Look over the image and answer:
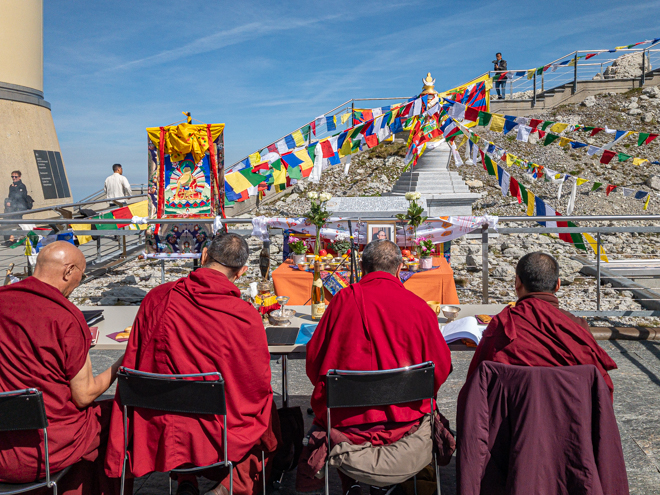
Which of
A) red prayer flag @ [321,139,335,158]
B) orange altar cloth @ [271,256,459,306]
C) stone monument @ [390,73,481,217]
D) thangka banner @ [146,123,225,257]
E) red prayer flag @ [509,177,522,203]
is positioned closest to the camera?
orange altar cloth @ [271,256,459,306]

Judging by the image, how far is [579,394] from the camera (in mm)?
1929

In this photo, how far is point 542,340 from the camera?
2.03 m

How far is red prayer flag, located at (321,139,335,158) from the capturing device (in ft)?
26.9

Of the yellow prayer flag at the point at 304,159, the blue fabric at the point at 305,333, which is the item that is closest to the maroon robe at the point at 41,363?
the blue fabric at the point at 305,333

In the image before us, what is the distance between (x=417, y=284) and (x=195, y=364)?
11.7ft

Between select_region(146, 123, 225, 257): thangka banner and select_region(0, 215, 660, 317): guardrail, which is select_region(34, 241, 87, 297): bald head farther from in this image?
select_region(146, 123, 225, 257): thangka banner

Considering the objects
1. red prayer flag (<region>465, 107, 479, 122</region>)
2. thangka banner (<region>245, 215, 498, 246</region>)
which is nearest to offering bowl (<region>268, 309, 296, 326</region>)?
thangka banner (<region>245, 215, 498, 246</region>)

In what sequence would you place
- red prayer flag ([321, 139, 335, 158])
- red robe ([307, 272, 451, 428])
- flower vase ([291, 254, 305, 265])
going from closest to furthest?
red robe ([307, 272, 451, 428]), flower vase ([291, 254, 305, 265]), red prayer flag ([321, 139, 335, 158])

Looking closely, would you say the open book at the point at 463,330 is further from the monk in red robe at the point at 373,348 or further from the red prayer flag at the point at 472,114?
the red prayer flag at the point at 472,114

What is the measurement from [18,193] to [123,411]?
1129 cm

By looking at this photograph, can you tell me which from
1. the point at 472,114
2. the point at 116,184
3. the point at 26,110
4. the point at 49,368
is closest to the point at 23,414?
the point at 49,368

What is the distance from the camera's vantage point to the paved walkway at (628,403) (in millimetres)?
2840

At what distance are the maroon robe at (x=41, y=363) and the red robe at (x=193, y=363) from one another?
7.7 inches

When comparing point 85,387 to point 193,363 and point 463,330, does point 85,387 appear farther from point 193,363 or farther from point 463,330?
point 463,330
